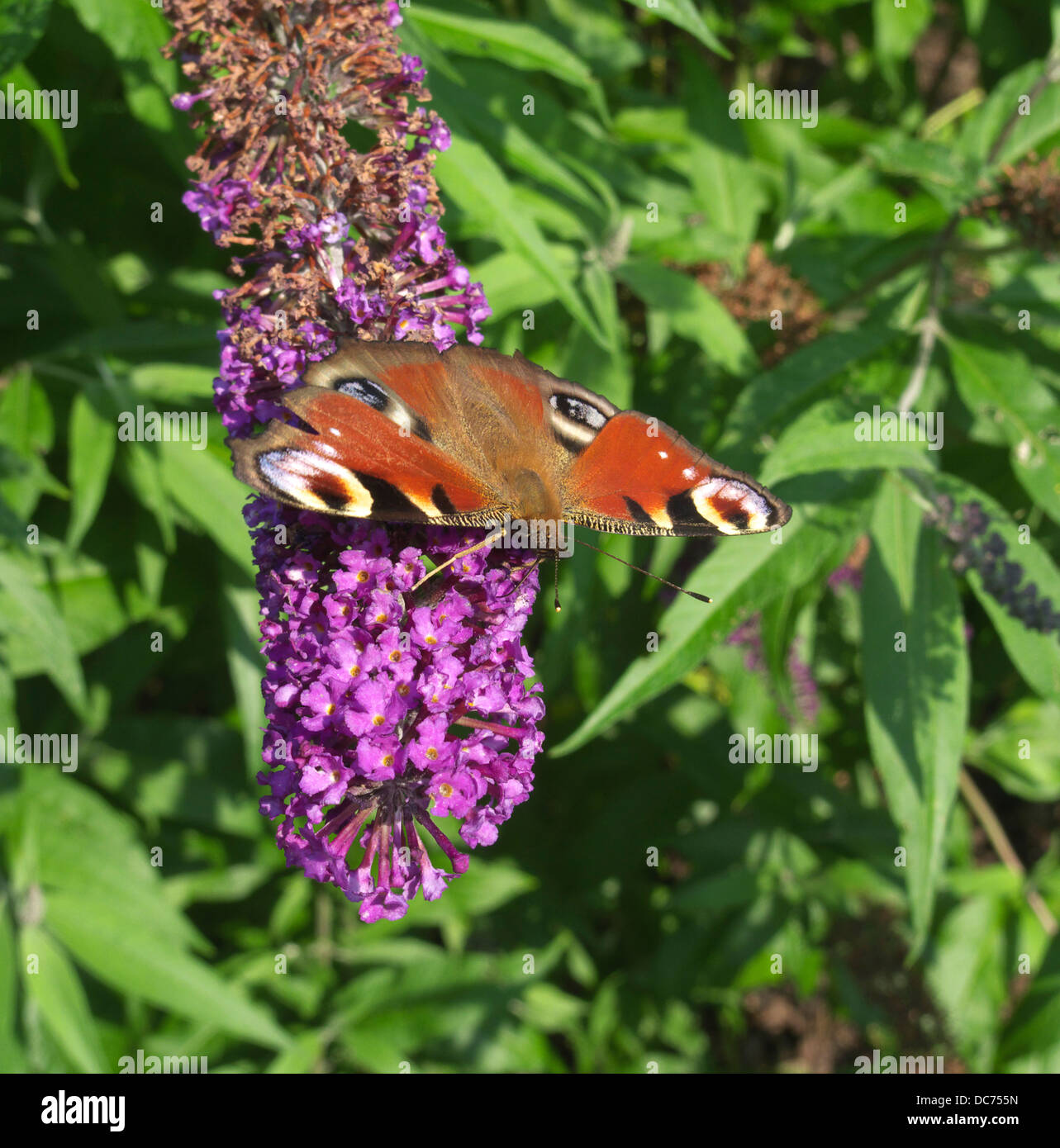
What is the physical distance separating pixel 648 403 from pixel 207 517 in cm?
152

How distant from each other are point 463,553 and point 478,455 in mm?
331

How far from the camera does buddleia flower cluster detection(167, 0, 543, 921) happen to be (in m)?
1.58

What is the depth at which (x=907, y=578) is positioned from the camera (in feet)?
8.62

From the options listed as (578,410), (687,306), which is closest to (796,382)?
(687,306)

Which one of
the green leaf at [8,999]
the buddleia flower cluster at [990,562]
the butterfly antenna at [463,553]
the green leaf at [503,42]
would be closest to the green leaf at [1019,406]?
the buddleia flower cluster at [990,562]

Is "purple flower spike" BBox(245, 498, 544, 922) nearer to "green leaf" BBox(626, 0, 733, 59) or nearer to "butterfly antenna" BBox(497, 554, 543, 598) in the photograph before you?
"butterfly antenna" BBox(497, 554, 543, 598)

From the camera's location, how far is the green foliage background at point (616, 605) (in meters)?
2.46

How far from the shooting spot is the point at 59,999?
2887mm

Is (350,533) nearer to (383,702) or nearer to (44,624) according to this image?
(383,702)

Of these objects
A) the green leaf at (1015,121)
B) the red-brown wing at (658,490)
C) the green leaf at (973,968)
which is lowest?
the green leaf at (973,968)

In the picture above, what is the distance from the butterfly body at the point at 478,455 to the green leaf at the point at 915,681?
37.2 inches

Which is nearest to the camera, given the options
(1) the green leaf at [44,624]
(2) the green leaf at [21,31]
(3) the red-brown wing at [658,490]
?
(3) the red-brown wing at [658,490]

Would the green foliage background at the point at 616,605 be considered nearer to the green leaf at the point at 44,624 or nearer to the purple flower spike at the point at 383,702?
the green leaf at the point at 44,624
